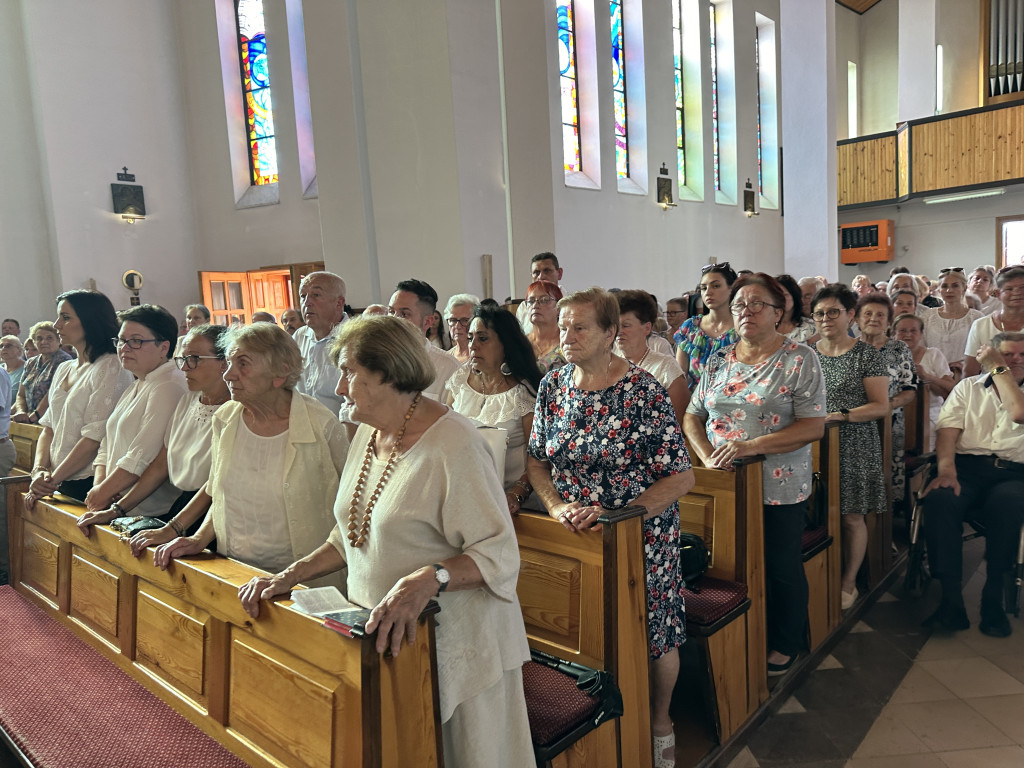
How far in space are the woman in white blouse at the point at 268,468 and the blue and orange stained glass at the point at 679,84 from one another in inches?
482

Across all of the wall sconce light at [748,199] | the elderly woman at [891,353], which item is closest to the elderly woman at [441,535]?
the elderly woman at [891,353]

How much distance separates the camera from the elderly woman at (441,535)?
1.54 meters

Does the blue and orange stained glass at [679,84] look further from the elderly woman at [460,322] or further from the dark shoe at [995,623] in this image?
the dark shoe at [995,623]

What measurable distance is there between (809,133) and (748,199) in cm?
662

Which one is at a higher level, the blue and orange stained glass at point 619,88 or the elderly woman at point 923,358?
the blue and orange stained glass at point 619,88

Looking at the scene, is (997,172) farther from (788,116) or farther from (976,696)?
(976,696)

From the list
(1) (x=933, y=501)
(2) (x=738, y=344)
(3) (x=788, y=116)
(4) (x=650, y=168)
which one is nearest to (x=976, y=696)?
(1) (x=933, y=501)

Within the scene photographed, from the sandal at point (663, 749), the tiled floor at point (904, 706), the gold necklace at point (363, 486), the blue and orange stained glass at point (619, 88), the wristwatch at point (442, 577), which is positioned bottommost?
the tiled floor at point (904, 706)

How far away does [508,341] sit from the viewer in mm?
2672

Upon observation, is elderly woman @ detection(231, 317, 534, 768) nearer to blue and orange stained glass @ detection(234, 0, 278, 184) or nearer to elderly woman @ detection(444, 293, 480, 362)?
elderly woman @ detection(444, 293, 480, 362)

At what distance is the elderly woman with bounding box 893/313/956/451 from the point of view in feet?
14.9

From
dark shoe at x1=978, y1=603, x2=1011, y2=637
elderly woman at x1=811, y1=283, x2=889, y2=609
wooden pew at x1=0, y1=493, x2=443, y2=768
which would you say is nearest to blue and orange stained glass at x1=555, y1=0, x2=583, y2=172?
elderly woman at x1=811, y1=283, x2=889, y2=609

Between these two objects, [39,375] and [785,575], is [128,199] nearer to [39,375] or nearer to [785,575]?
[39,375]

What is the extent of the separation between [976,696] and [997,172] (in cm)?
1209
